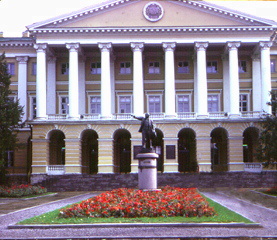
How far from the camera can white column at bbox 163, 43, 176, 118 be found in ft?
176

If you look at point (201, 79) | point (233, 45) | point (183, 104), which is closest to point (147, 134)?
point (201, 79)

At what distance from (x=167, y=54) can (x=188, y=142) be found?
10.7m

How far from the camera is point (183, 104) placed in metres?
57.5

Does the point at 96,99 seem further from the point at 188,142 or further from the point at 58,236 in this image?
the point at 58,236

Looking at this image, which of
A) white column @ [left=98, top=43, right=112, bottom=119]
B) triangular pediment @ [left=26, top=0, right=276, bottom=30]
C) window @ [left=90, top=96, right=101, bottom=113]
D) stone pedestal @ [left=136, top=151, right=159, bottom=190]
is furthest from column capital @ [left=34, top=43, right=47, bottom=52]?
stone pedestal @ [left=136, top=151, right=159, bottom=190]

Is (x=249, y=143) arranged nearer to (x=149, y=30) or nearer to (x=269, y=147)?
(x=149, y=30)

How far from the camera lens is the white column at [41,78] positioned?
53.4m

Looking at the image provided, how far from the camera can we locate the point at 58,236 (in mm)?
15664

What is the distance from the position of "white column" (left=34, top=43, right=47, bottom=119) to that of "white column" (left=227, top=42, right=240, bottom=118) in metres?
20.5

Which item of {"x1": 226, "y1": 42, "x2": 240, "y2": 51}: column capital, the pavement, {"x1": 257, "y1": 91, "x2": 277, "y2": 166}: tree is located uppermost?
{"x1": 226, "y1": 42, "x2": 240, "y2": 51}: column capital

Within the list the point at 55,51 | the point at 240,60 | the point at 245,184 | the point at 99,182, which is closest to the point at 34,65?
the point at 55,51

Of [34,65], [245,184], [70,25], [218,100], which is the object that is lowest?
[245,184]

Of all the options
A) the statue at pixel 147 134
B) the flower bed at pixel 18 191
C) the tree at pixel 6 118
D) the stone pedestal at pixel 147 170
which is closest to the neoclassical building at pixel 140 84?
the tree at pixel 6 118

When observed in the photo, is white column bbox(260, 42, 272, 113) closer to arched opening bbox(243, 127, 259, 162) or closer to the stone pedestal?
arched opening bbox(243, 127, 259, 162)
